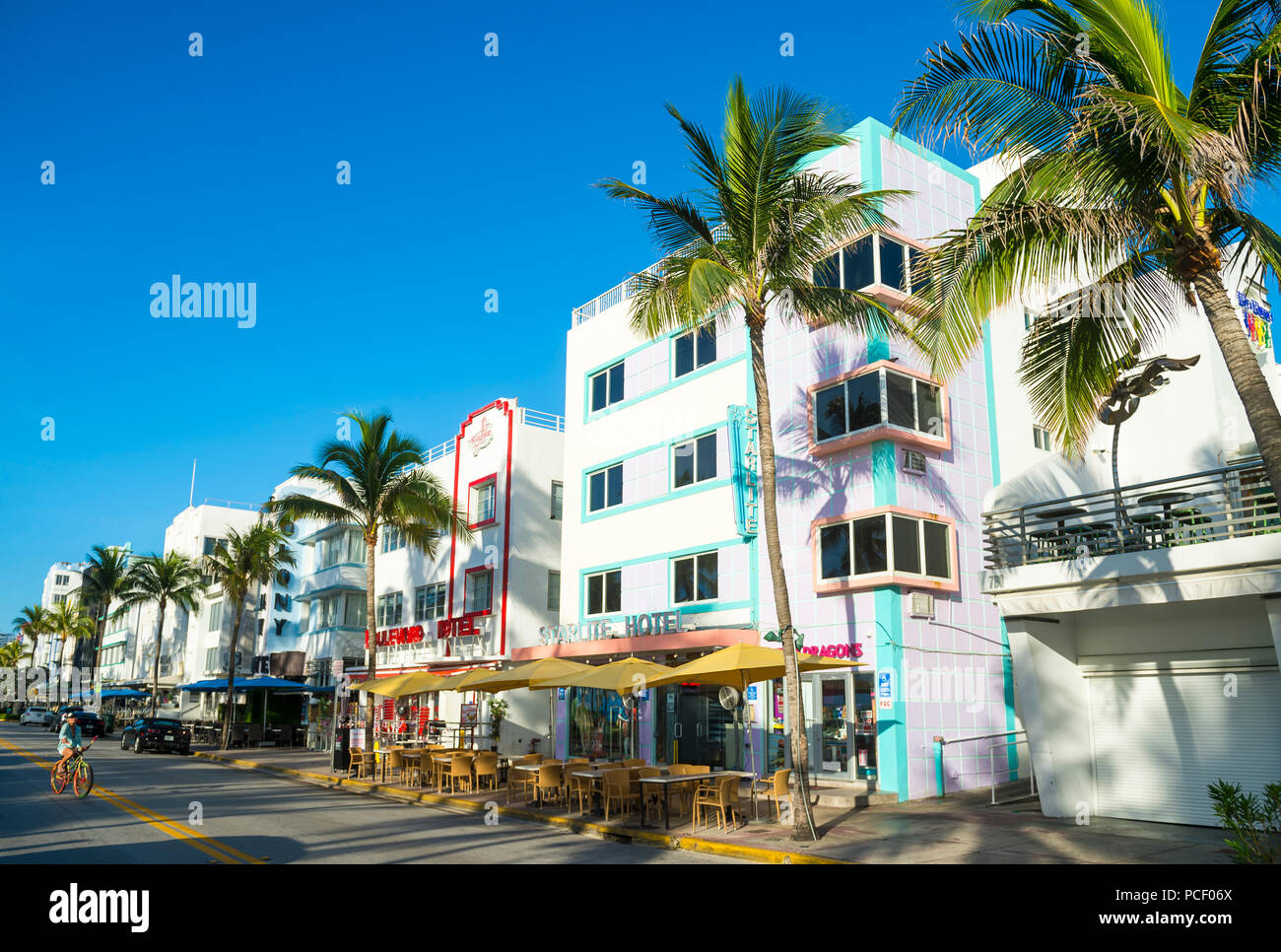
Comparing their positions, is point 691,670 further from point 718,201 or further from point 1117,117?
point 1117,117

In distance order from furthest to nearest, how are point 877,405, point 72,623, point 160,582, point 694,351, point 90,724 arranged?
point 72,623 < point 160,582 < point 90,724 < point 694,351 < point 877,405

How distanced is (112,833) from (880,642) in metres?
14.0

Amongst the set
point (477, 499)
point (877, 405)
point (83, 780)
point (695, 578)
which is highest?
point (477, 499)

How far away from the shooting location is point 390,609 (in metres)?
41.6

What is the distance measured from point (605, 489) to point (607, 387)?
3243 mm

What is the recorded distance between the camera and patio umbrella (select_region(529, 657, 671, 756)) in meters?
17.8

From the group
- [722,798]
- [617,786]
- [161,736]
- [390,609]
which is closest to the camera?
[722,798]

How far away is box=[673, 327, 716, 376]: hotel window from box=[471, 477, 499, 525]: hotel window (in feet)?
33.5

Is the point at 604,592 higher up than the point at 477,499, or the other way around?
the point at 477,499

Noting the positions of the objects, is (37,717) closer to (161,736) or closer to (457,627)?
(161,736)

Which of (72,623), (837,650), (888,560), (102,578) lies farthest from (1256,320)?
(72,623)

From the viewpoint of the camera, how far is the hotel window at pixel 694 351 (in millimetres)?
25922

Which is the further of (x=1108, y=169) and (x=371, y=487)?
(x=371, y=487)

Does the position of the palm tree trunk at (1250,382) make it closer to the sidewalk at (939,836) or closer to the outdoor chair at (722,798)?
the sidewalk at (939,836)
